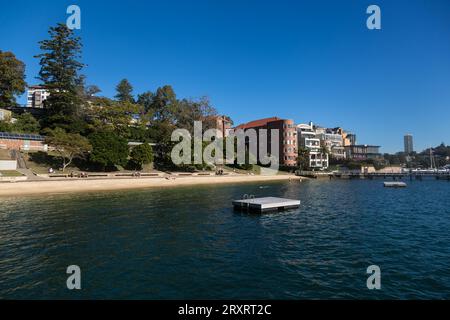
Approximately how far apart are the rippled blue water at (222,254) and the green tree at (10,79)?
237 ft

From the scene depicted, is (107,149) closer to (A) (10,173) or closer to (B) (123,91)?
(A) (10,173)

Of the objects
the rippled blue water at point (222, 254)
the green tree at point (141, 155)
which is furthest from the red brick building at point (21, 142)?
the rippled blue water at point (222, 254)

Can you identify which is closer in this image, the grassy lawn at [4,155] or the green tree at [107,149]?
the grassy lawn at [4,155]

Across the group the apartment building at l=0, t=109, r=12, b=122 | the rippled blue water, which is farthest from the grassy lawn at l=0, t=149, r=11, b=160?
the rippled blue water

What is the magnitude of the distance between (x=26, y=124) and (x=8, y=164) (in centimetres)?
2770

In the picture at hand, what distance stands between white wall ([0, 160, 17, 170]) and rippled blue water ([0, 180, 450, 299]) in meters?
36.0

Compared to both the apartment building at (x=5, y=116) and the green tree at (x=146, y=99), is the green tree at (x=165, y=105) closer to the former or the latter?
the green tree at (x=146, y=99)

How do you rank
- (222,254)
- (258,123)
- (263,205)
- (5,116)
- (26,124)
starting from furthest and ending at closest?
(258,123) < (26,124) < (5,116) < (263,205) < (222,254)

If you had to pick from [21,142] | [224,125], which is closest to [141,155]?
[21,142]

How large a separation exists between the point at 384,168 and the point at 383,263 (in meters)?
183

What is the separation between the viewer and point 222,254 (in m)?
17.6

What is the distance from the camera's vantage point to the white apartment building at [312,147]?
144m
